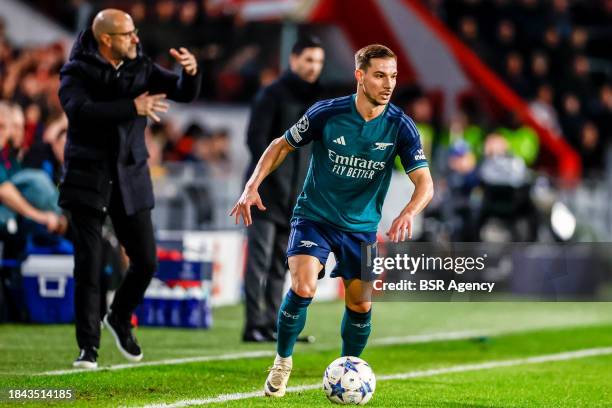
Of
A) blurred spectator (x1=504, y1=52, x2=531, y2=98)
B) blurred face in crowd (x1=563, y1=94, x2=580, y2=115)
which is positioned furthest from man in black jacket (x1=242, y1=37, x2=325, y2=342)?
blurred spectator (x1=504, y1=52, x2=531, y2=98)

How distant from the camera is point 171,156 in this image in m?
19.2

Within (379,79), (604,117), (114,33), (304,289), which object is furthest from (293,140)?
(604,117)

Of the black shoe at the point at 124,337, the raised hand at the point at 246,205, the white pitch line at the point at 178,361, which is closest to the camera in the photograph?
the raised hand at the point at 246,205

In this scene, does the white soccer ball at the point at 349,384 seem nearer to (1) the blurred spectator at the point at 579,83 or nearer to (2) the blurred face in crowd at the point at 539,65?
(1) the blurred spectator at the point at 579,83

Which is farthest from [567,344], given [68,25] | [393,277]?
[68,25]

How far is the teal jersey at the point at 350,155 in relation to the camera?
8141 mm

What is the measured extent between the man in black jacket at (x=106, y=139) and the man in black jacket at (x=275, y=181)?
1925 mm

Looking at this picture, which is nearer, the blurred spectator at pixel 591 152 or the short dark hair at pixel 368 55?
the short dark hair at pixel 368 55

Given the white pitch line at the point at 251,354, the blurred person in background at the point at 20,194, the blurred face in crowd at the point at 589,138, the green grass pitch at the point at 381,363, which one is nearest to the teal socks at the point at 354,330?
the green grass pitch at the point at 381,363

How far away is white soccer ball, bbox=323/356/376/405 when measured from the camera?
25.3ft

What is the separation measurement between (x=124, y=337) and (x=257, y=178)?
232cm

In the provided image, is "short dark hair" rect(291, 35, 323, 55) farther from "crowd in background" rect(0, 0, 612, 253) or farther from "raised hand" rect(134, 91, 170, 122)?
"crowd in background" rect(0, 0, 612, 253)

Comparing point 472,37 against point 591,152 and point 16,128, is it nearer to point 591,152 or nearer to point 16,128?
point 591,152

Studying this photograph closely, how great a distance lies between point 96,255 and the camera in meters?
9.45
